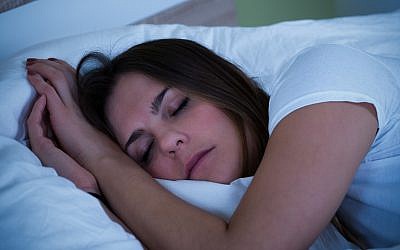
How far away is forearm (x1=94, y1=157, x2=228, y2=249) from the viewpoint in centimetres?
57

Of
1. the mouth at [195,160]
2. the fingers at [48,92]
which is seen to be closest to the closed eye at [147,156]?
the mouth at [195,160]

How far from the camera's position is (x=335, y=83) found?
1.88 feet

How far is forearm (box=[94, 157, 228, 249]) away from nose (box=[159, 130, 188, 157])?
0.22 feet

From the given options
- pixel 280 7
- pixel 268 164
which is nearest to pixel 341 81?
pixel 268 164

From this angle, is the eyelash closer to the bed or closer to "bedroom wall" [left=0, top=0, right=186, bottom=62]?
the bed

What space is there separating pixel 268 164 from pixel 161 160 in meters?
0.28

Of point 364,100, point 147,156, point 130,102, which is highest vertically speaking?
point 364,100

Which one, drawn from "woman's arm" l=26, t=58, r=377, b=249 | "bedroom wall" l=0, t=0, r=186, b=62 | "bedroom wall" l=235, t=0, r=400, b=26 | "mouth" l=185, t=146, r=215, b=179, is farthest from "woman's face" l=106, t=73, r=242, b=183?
"bedroom wall" l=235, t=0, r=400, b=26

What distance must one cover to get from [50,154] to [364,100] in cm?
59

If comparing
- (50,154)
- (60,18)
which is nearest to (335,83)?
(50,154)

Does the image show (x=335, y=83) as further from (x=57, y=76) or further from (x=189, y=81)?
(x=57, y=76)

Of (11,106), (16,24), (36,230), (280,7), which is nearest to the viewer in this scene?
(36,230)

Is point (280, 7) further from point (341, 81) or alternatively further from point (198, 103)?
point (341, 81)

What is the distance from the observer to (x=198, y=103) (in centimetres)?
78
